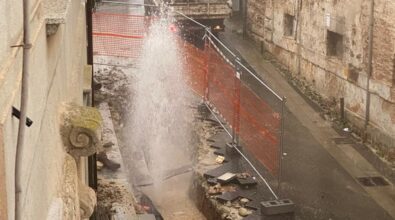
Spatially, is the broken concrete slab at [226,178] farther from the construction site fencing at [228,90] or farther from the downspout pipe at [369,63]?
the downspout pipe at [369,63]

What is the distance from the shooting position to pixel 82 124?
429 cm

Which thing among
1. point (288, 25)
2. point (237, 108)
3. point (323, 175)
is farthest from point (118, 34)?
point (323, 175)

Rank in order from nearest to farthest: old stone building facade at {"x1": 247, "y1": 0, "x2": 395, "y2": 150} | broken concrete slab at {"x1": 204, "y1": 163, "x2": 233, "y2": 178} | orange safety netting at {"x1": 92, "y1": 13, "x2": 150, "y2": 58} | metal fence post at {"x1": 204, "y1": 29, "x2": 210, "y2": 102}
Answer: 1. broken concrete slab at {"x1": 204, "y1": 163, "x2": 233, "y2": 178}
2. old stone building facade at {"x1": 247, "y1": 0, "x2": 395, "y2": 150}
3. metal fence post at {"x1": 204, "y1": 29, "x2": 210, "y2": 102}
4. orange safety netting at {"x1": 92, "y1": 13, "x2": 150, "y2": 58}

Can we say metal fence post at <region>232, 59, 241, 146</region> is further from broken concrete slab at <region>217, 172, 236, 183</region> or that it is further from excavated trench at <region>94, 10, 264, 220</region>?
broken concrete slab at <region>217, 172, 236, 183</region>

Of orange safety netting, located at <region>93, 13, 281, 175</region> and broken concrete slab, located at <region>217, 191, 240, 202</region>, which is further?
orange safety netting, located at <region>93, 13, 281, 175</region>

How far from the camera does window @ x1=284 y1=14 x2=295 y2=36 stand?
19.9 m

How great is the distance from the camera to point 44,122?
337 cm

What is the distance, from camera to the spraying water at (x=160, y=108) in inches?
526

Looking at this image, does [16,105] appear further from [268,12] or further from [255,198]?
[268,12]

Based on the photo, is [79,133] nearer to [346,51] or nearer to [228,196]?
[228,196]

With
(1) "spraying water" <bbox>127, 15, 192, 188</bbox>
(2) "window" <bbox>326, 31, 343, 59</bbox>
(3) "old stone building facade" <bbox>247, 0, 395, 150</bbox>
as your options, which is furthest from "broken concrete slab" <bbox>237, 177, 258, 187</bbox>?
(2) "window" <bbox>326, 31, 343, 59</bbox>

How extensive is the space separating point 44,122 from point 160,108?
12.2 meters

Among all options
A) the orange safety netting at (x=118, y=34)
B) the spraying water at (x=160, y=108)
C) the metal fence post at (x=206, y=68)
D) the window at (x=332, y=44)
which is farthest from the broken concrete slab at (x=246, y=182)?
the orange safety netting at (x=118, y=34)

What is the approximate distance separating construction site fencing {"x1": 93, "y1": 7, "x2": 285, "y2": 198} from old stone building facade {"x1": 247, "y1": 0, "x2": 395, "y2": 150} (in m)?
1.64
